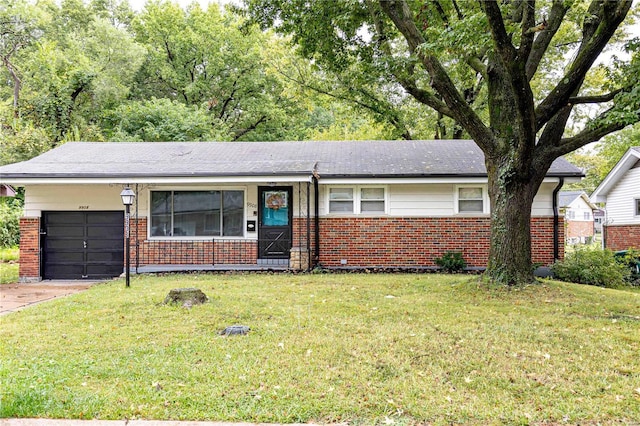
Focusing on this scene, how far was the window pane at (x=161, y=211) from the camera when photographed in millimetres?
11742

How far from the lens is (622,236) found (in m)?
17.5

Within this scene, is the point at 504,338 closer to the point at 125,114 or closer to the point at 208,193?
the point at 208,193

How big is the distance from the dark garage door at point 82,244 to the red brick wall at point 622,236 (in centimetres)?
1878

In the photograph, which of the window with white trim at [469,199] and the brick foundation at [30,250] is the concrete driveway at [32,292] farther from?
the window with white trim at [469,199]

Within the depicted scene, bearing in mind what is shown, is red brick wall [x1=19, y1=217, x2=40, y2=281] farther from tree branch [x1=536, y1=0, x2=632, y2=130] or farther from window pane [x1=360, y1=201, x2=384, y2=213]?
tree branch [x1=536, y1=0, x2=632, y2=130]

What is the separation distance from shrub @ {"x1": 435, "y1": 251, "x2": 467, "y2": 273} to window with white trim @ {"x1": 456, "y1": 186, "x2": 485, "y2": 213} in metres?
1.26

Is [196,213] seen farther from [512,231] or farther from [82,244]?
[512,231]

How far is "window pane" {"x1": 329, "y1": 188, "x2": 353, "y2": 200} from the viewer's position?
460 inches

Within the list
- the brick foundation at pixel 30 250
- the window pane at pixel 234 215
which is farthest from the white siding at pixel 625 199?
the brick foundation at pixel 30 250

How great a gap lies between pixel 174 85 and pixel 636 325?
2751cm

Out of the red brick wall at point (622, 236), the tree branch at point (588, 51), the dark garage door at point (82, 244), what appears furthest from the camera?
the red brick wall at point (622, 236)

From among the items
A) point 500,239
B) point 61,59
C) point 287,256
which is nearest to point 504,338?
point 500,239

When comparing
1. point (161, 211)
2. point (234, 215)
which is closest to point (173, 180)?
point (161, 211)

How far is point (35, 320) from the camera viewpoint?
5.95m
